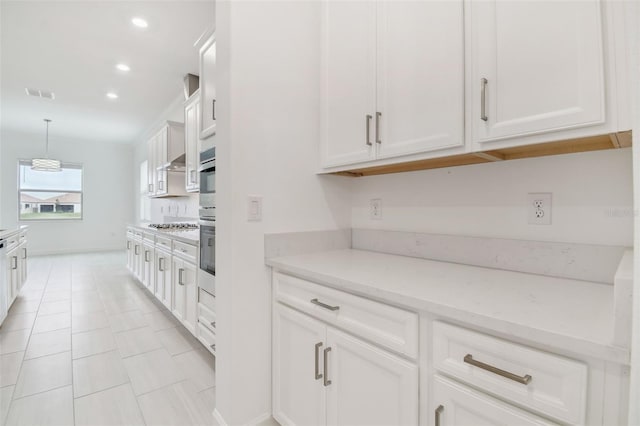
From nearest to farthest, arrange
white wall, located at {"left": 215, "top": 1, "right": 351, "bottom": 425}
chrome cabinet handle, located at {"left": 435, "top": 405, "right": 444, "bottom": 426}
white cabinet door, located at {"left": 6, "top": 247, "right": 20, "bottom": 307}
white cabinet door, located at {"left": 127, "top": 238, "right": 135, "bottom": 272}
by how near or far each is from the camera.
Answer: chrome cabinet handle, located at {"left": 435, "top": 405, "right": 444, "bottom": 426}
white wall, located at {"left": 215, "top": 1, "right": 351, "bottom": 425}
white cabinet door, located at {"left": 6, "top": 247, "right": 20, "bottom": 307}
white cabinet door, located at {"left": 127, "top": 238, "right": 135, "bottom": 272}

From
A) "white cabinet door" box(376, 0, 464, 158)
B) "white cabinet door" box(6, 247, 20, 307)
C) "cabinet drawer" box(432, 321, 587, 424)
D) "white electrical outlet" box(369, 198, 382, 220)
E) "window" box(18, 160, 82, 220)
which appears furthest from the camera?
"window" box(18, 160, 82, 220)

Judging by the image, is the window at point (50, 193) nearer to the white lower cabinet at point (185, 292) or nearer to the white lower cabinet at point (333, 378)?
the white lower cabinet at point (185, 292)

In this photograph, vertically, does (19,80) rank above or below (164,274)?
above

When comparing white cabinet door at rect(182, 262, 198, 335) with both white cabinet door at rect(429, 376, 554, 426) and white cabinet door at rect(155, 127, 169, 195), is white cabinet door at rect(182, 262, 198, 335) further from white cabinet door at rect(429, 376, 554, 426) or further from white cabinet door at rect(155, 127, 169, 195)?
white cabinet door at rect(155, 127, 169, 195)

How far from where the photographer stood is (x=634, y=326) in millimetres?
502

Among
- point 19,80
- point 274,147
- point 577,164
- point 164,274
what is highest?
point 19,80

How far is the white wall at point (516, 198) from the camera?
40.2 inches

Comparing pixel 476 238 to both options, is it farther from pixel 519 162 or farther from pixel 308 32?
pixel 308 32

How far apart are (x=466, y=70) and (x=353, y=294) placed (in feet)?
2.98

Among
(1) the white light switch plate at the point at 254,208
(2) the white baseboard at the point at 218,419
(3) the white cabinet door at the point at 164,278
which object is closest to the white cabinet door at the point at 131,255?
(3) the white cabinet door at the point at 164,278

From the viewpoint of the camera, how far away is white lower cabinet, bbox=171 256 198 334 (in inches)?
90.2

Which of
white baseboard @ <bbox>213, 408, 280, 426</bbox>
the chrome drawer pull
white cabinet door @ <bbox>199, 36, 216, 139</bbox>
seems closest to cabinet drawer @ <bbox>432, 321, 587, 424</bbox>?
the chrome drawer pull

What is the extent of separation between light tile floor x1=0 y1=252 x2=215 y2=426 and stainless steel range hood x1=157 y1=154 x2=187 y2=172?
66.5 inches

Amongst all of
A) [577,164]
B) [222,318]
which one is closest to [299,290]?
[222,318]
